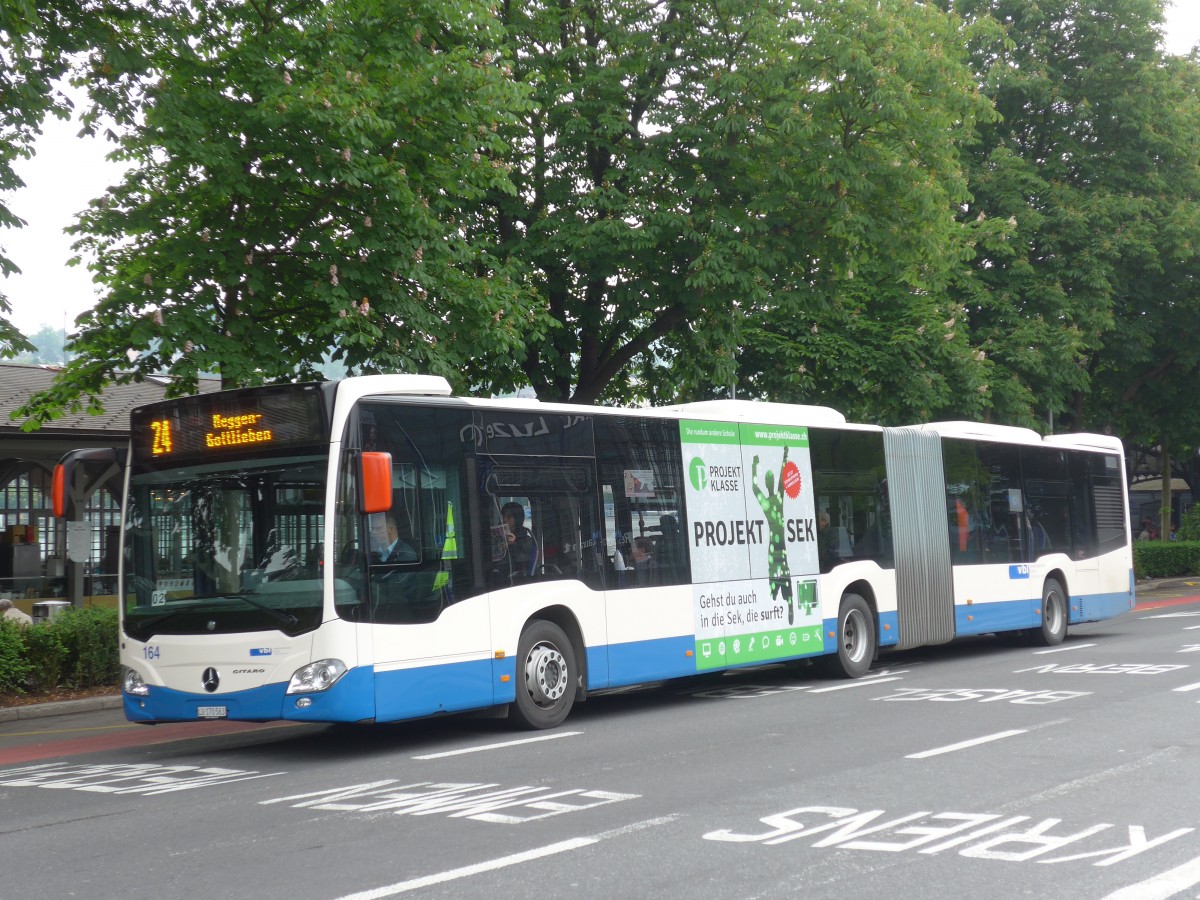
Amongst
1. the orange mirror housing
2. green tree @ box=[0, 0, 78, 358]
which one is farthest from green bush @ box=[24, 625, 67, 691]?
the orange mirror housing

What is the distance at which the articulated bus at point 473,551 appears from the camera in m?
10.7

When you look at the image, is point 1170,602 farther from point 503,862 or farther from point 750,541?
point 503,862

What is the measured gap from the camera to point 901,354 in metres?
26.5

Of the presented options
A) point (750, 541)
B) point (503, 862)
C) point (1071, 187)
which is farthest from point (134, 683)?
point (1071, 187)

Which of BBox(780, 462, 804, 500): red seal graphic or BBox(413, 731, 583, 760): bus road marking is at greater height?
BBox(780, 462, 804, 500): red seal graphic

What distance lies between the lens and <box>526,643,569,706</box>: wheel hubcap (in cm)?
1227

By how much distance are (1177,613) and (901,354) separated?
7.79m

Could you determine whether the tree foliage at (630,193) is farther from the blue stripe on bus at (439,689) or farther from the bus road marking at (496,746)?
the bus road marking at (496,746)

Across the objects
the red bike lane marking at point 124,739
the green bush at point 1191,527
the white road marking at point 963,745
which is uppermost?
the green bush at point 1191,527

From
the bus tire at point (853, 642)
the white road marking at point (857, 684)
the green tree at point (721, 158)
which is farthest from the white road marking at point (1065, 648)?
the green tree at point (721, 158)

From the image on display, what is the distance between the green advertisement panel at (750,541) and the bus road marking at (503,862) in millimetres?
6817

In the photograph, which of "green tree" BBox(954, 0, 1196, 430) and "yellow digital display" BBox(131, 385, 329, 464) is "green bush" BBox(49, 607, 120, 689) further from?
"green tree" BBox(954, 0, 1196, 430)

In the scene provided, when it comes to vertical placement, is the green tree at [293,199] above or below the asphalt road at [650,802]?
above

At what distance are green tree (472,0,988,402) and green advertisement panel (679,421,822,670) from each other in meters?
4.43
